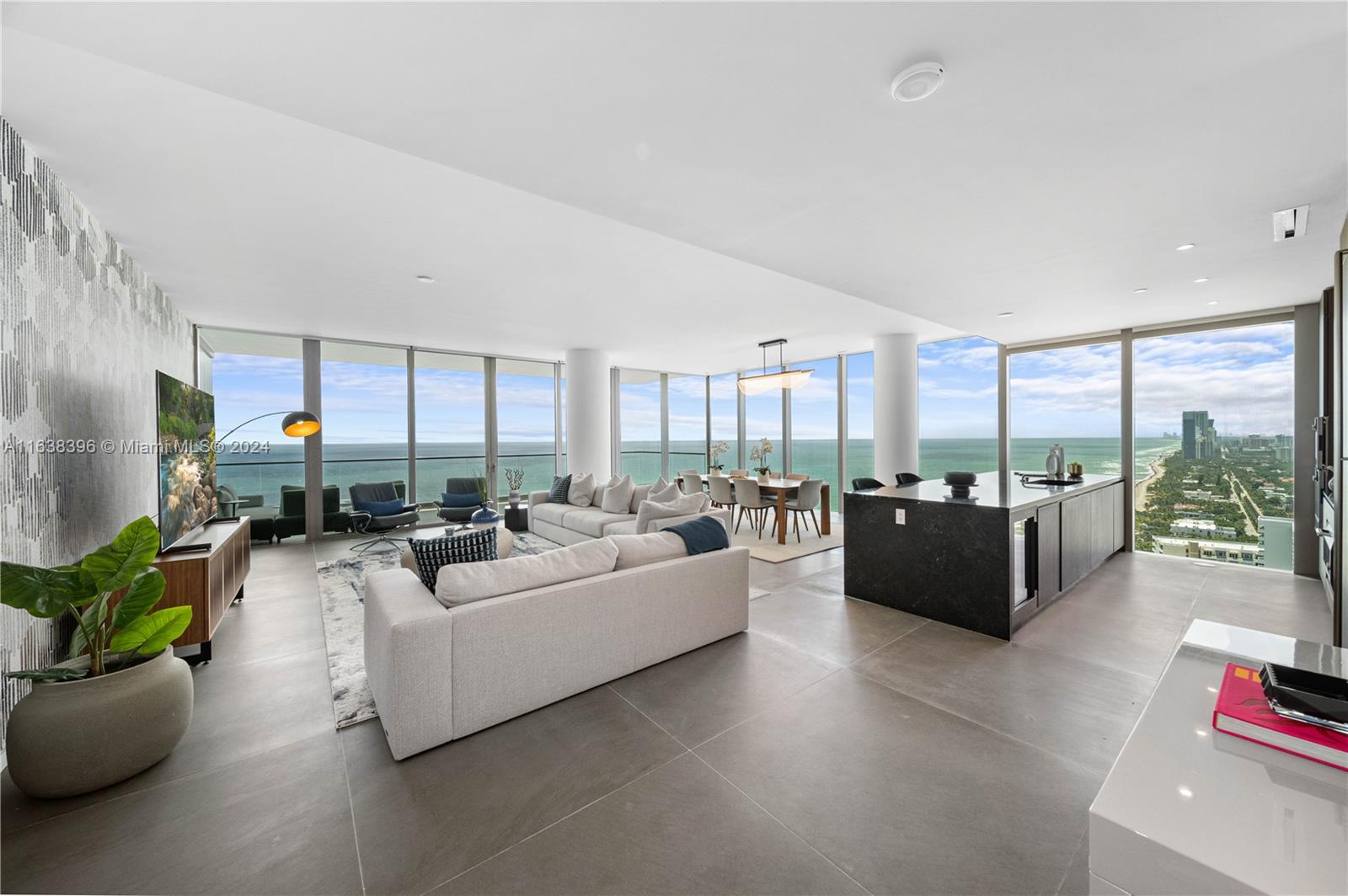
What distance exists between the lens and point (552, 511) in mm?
6625

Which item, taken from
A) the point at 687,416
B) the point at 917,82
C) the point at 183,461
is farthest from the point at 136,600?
the point at 687,416

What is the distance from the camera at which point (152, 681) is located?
2076mm

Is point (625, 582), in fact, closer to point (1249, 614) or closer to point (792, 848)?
point (792, 848)

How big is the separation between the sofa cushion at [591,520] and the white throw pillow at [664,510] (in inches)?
28.6

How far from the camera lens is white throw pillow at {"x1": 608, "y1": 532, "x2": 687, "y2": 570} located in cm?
296

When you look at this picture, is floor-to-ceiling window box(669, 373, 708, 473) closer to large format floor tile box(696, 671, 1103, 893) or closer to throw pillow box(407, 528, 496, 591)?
throw pillow box(407, 528, 496, 591)

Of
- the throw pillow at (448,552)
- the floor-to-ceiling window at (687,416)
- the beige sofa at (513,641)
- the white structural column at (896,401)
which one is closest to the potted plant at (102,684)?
the beige sofa at (513,641)

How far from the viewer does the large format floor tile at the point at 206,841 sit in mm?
1561

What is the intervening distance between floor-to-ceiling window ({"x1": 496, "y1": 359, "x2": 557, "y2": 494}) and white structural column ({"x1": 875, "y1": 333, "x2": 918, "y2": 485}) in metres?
5.30

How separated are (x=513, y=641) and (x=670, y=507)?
9.11 feet

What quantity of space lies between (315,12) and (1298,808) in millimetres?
2481

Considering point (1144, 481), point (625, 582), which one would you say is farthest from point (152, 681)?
point (1144, 481)

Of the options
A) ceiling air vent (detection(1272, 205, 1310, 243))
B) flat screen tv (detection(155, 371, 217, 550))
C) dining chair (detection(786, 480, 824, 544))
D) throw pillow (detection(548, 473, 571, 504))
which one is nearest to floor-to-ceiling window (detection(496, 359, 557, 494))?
throw pillow (detection(548, 473, 571, 504))

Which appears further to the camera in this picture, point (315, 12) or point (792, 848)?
point (792, 848)
